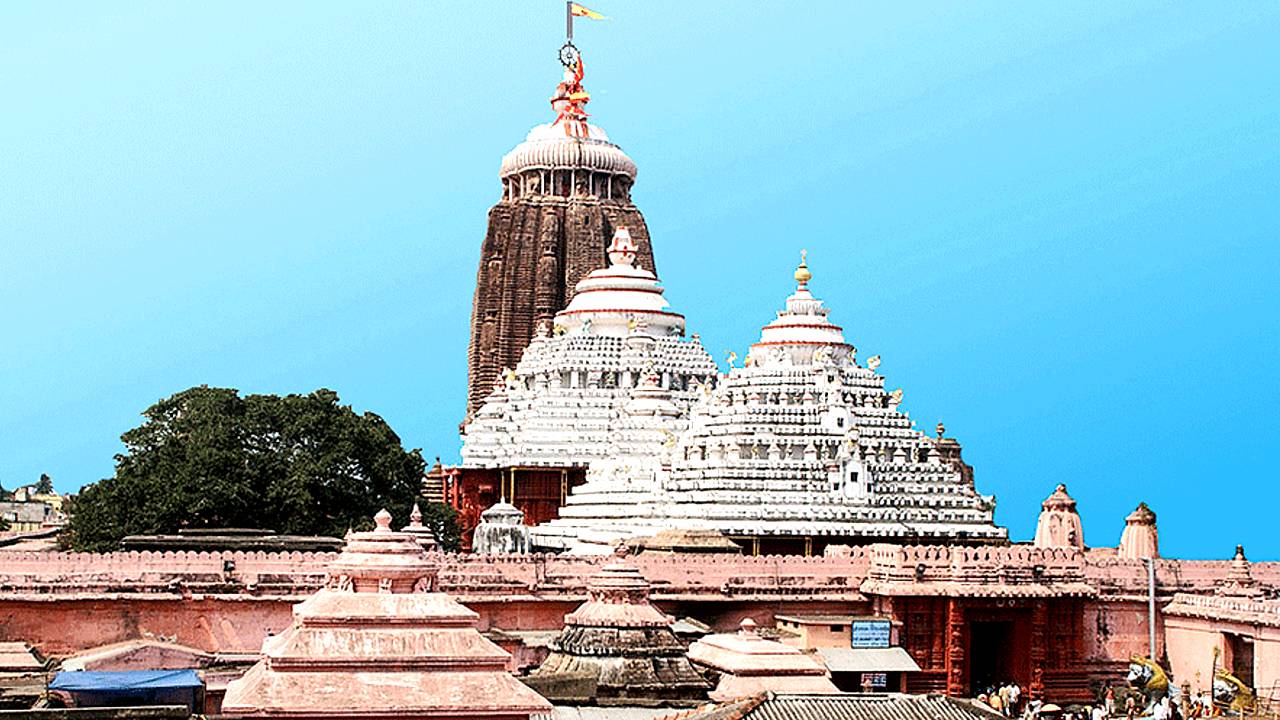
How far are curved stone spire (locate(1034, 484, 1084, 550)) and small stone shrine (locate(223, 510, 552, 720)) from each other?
105 ft

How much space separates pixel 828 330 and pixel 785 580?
614 inches

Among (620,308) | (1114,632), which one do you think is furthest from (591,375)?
(1114,632)

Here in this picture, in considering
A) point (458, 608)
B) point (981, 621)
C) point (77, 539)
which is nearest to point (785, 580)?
point (981, 621)

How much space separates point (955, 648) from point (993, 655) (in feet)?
11.0

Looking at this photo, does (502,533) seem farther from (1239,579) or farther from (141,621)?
(1239,579)

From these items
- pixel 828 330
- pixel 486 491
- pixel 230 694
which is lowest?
pixel 230 694

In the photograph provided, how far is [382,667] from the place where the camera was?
856 inches

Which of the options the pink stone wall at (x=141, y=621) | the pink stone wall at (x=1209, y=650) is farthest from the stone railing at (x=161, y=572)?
the pink stone wall at (x=1209, y=650)

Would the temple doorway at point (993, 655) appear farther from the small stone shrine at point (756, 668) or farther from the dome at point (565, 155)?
the dome at point (565, 155)

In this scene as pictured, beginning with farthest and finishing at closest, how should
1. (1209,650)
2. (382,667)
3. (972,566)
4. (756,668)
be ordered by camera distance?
(972,566) → (1209,650) → (756,668) → (382,667)

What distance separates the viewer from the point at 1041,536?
173 feet

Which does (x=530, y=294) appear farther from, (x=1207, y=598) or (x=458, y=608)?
(x=458, y=608)

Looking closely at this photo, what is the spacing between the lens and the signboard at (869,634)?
41594mm

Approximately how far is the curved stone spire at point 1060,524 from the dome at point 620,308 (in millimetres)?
19787
